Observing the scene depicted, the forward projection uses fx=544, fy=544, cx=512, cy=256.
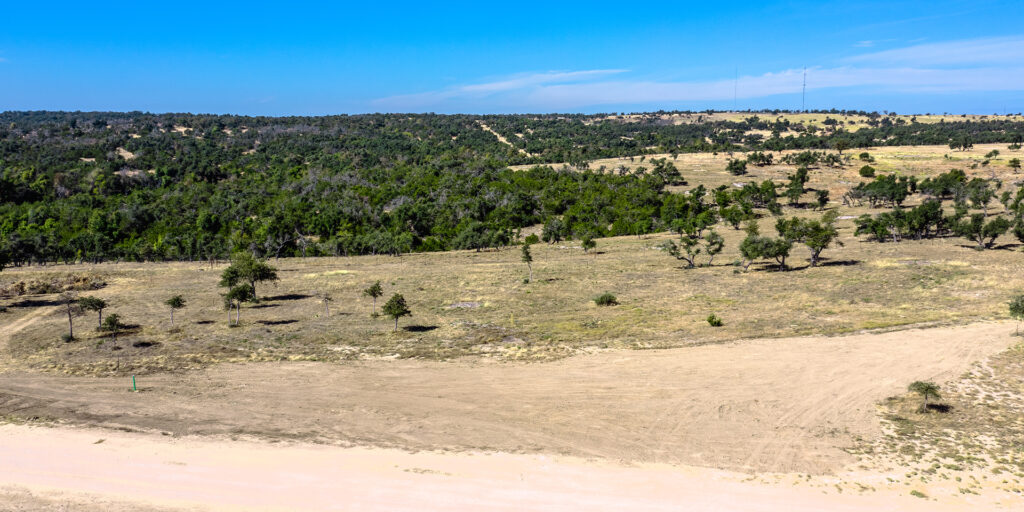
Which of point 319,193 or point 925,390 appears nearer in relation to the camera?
point 925,390

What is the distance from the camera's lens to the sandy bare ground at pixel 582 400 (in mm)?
20547

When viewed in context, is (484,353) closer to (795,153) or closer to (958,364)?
(958,364)

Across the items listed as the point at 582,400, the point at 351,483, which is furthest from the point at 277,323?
the point at 582,400

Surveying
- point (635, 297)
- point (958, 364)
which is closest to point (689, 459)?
point (958, 364)

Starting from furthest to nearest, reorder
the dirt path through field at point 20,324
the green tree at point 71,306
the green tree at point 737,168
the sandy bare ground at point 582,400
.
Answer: the green tree at point 737,168
the dirt path through field at point 20,324
the green tree at point 71,306
the sandy bare ground at point 582,400

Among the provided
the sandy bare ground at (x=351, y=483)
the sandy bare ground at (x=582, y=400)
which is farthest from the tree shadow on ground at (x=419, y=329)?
the sandy bare ground at (x=351, y=483)

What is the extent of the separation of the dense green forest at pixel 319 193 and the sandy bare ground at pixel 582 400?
46.5 metres

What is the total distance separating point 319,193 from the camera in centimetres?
10194

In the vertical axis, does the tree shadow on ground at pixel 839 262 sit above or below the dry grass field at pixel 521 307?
above

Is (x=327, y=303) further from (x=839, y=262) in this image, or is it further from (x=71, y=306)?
(x=839, y=262)

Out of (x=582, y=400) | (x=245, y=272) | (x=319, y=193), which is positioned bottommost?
(x=582, y=400)

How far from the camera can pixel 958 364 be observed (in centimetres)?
2680

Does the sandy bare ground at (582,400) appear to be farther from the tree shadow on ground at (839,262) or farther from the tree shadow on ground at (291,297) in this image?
the tree shadow on ground at (839,262)

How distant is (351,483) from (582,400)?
10.5 metres
